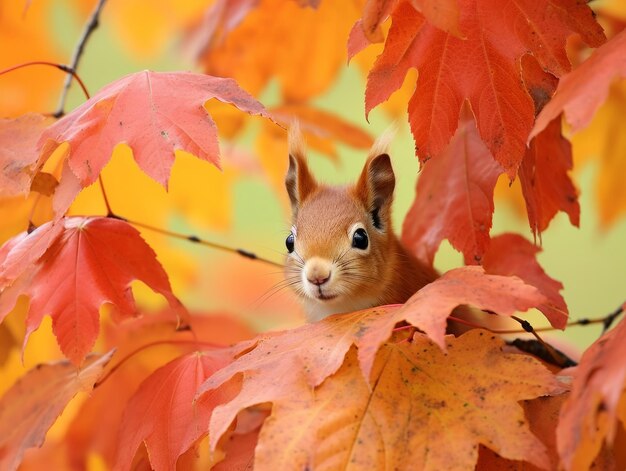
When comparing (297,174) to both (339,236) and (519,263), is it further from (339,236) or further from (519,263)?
(519,263)

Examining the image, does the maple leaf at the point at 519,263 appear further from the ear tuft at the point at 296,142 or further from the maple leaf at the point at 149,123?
the maple leaf at the point at 149,123

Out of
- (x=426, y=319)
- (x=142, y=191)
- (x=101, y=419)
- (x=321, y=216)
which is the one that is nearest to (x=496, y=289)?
(x=426, y=319)

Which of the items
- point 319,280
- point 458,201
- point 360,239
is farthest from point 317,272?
point 458,201

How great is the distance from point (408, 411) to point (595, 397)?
0.24 meters

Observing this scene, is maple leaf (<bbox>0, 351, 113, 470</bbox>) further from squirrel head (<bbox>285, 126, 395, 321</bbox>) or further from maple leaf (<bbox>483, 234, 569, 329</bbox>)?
maple leaf (<bbox>483, 234, 569, 329</bbox>)

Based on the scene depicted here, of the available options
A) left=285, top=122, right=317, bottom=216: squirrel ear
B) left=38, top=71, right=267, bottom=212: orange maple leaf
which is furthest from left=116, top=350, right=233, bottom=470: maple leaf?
left=285, top=122, right=317, bottom=216: squirrel ear

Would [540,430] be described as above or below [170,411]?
above

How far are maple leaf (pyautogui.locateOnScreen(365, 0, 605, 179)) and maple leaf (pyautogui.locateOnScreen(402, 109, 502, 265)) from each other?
0.24m

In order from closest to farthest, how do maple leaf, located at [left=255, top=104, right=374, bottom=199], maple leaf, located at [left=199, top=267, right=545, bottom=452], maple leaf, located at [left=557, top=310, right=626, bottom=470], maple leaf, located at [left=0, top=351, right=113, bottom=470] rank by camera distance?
1. maple leaf, located at [left=557, top=310, right=626, bottom=470]
2. maple leaf, located at [left=199, top=267, right=545, bottom=452]
3. maple leaf, located at [left=0, top=351, right=113, bottom=470]
4. maple leaf, located at [left=255, top=104, right=374, bottom=199]

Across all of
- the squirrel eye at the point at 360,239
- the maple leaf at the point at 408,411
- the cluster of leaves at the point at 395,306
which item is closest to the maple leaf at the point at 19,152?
the cluster of leaves at the point at 395,306

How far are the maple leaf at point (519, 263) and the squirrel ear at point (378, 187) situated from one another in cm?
22

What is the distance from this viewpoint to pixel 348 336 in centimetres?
98

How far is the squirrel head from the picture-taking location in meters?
1.37

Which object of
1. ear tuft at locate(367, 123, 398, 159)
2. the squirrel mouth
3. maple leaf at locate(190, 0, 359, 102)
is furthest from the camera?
maple leaf at locate(190, 0, 359, 102)
